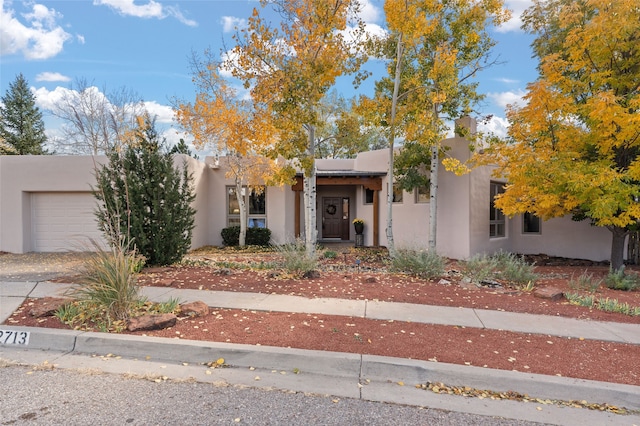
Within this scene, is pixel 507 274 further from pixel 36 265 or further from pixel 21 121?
pixel 21 121

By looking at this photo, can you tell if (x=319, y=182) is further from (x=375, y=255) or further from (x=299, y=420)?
(x=299, y=420)

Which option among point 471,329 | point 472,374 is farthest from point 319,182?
point 472,374

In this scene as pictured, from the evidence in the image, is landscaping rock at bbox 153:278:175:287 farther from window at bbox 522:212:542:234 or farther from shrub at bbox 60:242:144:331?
window at bbox 522:212:542:234

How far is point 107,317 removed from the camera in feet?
15.8

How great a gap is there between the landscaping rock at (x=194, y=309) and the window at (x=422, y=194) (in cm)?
962

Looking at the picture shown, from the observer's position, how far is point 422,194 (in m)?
13.6

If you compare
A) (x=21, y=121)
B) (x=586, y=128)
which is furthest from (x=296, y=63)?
(x=21, y=121)

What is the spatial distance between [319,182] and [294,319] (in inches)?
400

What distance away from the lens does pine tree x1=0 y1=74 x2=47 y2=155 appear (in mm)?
32250

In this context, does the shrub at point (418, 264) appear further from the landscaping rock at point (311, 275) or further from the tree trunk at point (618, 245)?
the tree trunk at point (618, 245)

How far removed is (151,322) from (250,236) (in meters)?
10.5

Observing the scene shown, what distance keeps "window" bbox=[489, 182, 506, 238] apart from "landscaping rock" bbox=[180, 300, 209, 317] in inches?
419

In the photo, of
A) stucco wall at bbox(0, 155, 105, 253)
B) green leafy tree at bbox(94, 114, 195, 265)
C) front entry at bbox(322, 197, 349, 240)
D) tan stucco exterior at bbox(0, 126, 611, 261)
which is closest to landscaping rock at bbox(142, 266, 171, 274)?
green leafy tree at bbox(94, 114, 195, 265)

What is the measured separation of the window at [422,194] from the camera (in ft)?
43.8
